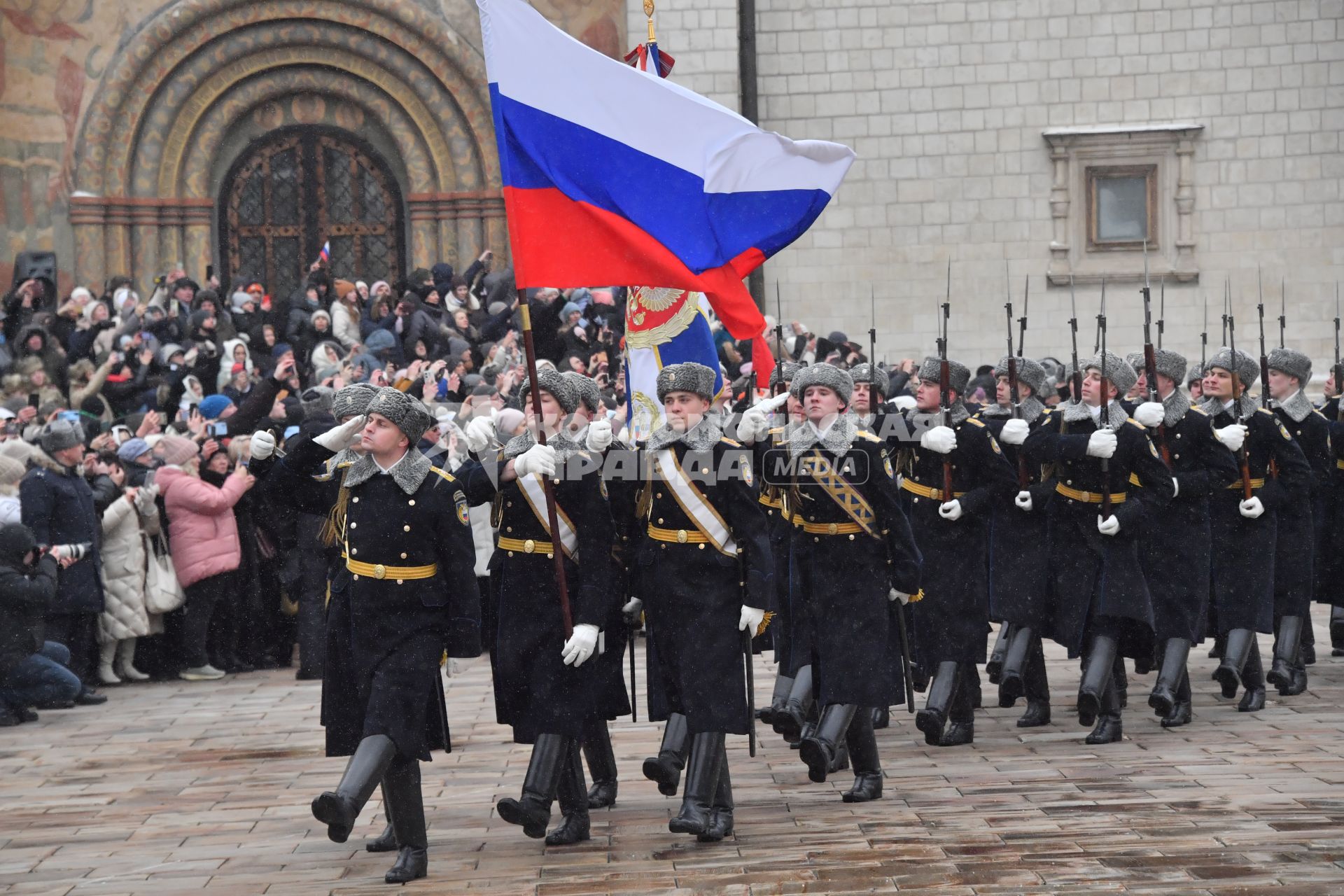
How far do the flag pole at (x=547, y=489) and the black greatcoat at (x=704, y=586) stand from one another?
0.41 meters

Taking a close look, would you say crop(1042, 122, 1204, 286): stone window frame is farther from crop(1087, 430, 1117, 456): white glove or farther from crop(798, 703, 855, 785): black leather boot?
crop(798, 703, 855, 785): black leather boot

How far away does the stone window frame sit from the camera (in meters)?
20.2

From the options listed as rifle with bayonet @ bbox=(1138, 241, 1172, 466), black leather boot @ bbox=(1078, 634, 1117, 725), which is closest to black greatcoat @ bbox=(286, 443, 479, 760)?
black leather boot @ bbox=(1078, 634, 1117, 725)

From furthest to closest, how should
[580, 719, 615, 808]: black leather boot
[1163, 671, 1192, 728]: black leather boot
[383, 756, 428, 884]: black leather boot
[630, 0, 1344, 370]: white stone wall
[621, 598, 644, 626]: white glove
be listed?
1. [630, 0, 1344, 370]: white stone wall
2. [1163, 671, 1192, 728]: black leather boot
3. [580, 719, 615, 808]: black leather boot
4. [621, 598, 644, 626]: white glove
5. [383, 756, 428, 884]: black leather boot

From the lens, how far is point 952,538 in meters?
9.07

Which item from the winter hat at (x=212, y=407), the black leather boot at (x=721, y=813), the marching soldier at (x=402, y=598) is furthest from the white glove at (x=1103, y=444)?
the winter hat at (x=212, y=407)

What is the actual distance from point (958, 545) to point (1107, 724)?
1104mm

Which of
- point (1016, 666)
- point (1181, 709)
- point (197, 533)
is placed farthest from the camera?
point (197, 533)

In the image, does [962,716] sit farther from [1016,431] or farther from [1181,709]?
[1016,431]

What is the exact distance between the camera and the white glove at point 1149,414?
9047mm

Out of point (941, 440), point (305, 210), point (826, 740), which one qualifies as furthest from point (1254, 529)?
point (305, 210)

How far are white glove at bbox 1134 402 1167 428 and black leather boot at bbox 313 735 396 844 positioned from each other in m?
4.31

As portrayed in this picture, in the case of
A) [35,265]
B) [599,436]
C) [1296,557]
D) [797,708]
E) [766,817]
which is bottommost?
[766,817]

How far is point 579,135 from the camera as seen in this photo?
25.1 feet
